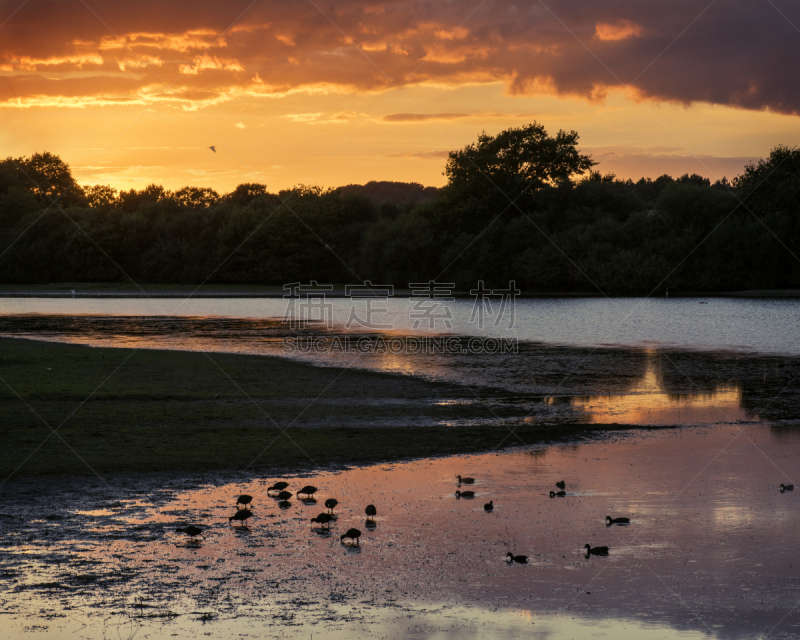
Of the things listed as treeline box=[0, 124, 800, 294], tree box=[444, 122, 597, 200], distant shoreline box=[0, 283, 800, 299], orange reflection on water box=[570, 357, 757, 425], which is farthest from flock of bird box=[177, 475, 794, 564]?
tree box=[444, 122, 597, 200]

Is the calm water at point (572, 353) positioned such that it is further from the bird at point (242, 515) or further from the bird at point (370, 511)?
the bird at point (242, 515)

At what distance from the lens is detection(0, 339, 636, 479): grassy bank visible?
13.1m

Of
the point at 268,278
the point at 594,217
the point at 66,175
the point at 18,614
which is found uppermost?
the point at 66,175

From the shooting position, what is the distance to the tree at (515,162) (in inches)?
4427

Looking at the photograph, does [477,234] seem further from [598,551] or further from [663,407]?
[598,551]

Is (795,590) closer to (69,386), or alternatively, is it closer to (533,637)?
(533,637)

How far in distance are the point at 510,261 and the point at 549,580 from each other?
A: 100654 millimetres

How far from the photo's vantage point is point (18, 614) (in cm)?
701

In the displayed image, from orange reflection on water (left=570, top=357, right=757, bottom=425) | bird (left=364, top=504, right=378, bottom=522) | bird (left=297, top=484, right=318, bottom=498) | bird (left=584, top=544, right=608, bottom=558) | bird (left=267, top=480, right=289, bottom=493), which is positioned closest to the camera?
bird (left=584, top=544, right=608, bottom=558)

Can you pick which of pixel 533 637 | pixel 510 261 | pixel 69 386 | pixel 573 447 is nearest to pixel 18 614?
pixel 533 637

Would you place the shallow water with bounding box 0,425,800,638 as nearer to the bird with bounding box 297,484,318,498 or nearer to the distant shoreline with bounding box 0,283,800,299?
the bird with bounding box 297,484,318,498

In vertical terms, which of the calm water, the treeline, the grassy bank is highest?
the treeline

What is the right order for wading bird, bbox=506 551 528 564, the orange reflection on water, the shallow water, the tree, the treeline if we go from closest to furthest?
1. the shallow water
2. wading bird, bbox=506 551 528 564
3. the orange reflection on water
4. the treeline
5. the tree

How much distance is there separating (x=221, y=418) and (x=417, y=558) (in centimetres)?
863
